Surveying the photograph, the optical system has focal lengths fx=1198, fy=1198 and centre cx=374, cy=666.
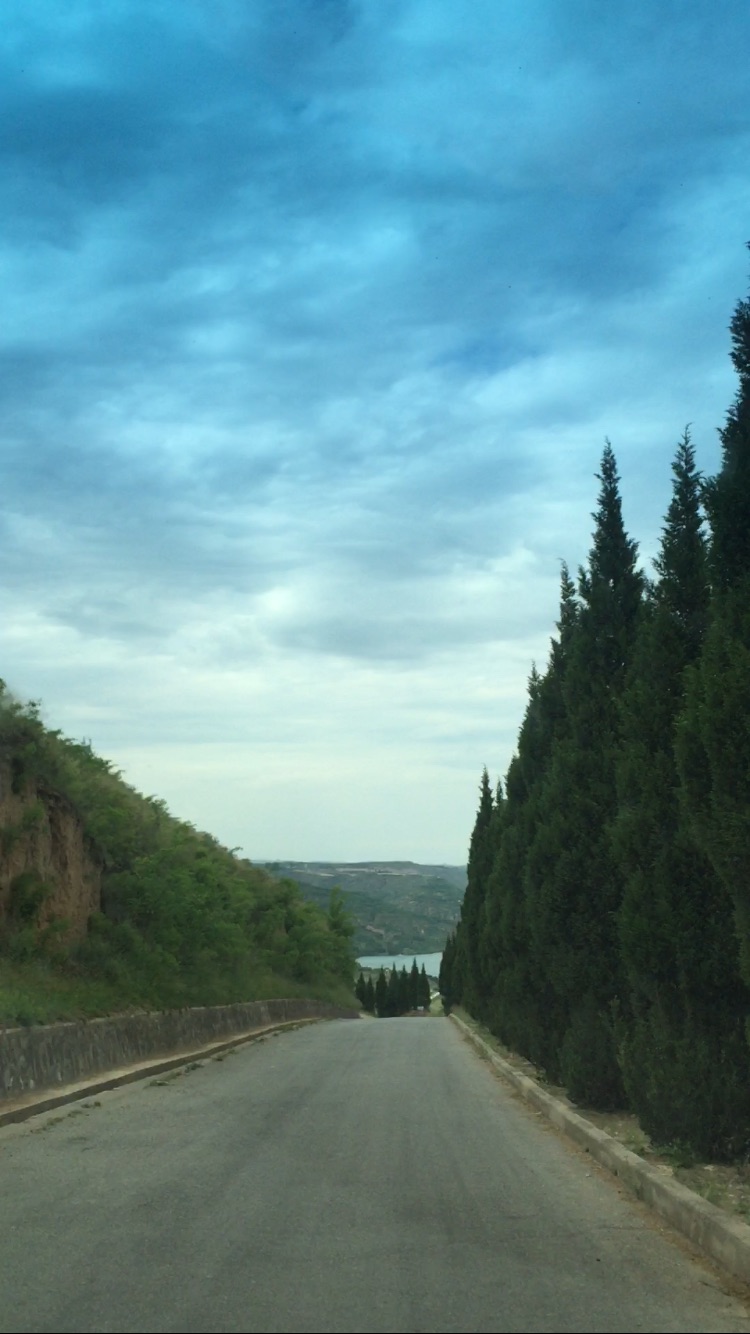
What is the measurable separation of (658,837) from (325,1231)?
220 inches

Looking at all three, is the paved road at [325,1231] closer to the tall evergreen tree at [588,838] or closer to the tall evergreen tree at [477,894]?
the tall evergreen tree at [588,838]

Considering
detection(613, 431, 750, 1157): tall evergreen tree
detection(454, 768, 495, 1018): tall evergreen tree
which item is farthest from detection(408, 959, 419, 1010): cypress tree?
detection(613, 431, 750, 1157): tall evergreen tree

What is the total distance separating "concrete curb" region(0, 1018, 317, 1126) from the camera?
14094mm

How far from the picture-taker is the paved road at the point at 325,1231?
240 inches

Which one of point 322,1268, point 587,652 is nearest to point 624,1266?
point 322,1268

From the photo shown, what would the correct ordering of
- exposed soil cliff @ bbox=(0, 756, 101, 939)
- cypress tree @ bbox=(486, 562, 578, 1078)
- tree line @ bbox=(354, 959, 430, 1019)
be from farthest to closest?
tree line @ bbox=(354, 959, 430, 1019), exposed soil cliff @ bbox=(0, 756, 101, 939), cypress tree @ bbox=(486, 562, 578, 1078)

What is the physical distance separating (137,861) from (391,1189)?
20969 mm

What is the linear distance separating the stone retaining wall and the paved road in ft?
3.46

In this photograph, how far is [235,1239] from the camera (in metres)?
7.59

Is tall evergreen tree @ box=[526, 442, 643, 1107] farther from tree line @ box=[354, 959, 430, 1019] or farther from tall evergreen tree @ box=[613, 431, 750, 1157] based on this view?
tree line @ box=[354, 959, 430, 1019]

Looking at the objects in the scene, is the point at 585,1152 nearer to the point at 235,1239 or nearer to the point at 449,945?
the point at 235,1239

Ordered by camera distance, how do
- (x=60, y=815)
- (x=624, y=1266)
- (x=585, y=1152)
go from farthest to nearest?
(x=60, y=815), (x=585, y=1152), (x=624, y=1266)

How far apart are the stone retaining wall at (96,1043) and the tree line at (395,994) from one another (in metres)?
72.2

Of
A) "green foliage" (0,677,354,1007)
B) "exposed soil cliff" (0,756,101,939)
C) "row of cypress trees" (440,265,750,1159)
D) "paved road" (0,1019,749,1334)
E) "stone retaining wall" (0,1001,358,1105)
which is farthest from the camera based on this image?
"green foliage" (0,677,354,1007)
